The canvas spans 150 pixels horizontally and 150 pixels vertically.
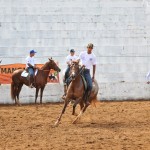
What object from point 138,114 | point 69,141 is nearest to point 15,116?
point 138,114

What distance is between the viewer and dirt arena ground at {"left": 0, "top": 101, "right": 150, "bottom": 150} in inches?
376

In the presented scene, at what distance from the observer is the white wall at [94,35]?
78.3 ft

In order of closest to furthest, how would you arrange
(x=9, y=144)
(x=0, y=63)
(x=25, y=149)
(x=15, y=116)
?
(x=25, y=149), (x=9, y=144), (x=15, y=116), (x=0, y=63)

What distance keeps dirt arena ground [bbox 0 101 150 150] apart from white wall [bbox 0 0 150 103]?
778 centimetres

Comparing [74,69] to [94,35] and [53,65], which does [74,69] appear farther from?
[94,35]

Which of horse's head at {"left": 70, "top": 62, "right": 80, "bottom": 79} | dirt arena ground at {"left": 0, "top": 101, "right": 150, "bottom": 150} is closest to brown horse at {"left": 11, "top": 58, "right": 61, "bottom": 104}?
dirt arena ground at {"left": 0, "top": 101, "right": 150, "bottom": 150}

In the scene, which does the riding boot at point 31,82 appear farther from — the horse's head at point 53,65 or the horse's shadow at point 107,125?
the horse's shadow at point 107,125

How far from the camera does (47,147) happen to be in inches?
366

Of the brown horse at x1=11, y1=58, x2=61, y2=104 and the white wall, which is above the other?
the white wall

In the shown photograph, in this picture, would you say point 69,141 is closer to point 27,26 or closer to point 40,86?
point 40,86

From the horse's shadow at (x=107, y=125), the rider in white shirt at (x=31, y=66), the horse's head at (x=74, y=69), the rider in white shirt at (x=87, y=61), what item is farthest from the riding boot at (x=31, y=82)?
the horse's shadow at (x=107, y=125)

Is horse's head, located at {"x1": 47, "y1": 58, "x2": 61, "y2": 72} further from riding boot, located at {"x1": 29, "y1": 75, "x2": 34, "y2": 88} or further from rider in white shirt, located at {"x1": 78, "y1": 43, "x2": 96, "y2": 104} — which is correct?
rider in white shirt, located at {"x1": 78, "y1": 43, "x2": 96, "y2": 104}

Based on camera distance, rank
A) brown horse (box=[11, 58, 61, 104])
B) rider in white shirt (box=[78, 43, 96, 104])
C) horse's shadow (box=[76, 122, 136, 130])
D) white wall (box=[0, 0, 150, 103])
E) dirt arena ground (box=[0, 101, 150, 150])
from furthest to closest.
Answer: white wall (box=[0, 0, 150, 103]) → brown horse (box=[11, 58, 61, 104]) → rider in white shirt (box=[78, 43, 96, 104]) → horse's shadow (box=[76, 122, 136, 130]) → dirt arena ground (box=[0, 101, 150, 150])

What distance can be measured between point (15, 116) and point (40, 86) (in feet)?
19.1
